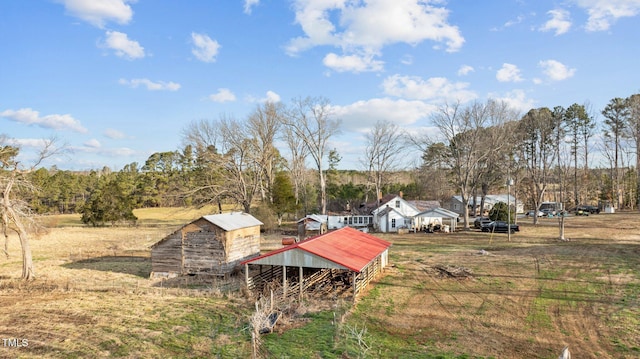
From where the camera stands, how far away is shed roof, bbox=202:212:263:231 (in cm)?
2597

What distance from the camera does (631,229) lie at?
4306 centimetres

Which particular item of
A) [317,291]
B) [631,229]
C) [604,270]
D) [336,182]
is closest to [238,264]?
[317,291]

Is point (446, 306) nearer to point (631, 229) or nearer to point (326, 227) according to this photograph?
point (326, 227)

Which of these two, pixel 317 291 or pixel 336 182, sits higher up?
pixel 336 182

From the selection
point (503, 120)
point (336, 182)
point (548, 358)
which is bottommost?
point (548, 358)

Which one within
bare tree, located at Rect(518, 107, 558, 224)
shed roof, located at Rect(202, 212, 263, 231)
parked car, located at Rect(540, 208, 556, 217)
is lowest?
parked car, located at Rect(540, 208, 556, 217)

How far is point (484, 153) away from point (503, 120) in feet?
16.6

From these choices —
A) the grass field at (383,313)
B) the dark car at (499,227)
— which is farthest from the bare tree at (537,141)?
the grass field at (383,313)

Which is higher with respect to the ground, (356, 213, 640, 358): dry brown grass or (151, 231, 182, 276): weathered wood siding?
(151, 231, 182, 276): weathered wood siding

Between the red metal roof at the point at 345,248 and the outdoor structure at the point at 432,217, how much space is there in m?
23.4

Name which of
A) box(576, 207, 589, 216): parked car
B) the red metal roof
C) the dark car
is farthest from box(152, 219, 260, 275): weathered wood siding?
box(576, 207, 589, 216): parked car

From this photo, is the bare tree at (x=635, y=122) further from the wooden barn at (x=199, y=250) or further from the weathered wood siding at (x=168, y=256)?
the weathered wood siding at (x=168, y=256)

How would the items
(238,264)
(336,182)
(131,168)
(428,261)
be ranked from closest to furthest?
(238,264) < (428,261) < (336,182) < (131,168)

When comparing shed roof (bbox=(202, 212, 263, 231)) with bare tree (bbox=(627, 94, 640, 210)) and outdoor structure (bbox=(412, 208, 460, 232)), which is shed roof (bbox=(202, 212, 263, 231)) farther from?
bare tree (bbox=(627, 94, 640, 210))
